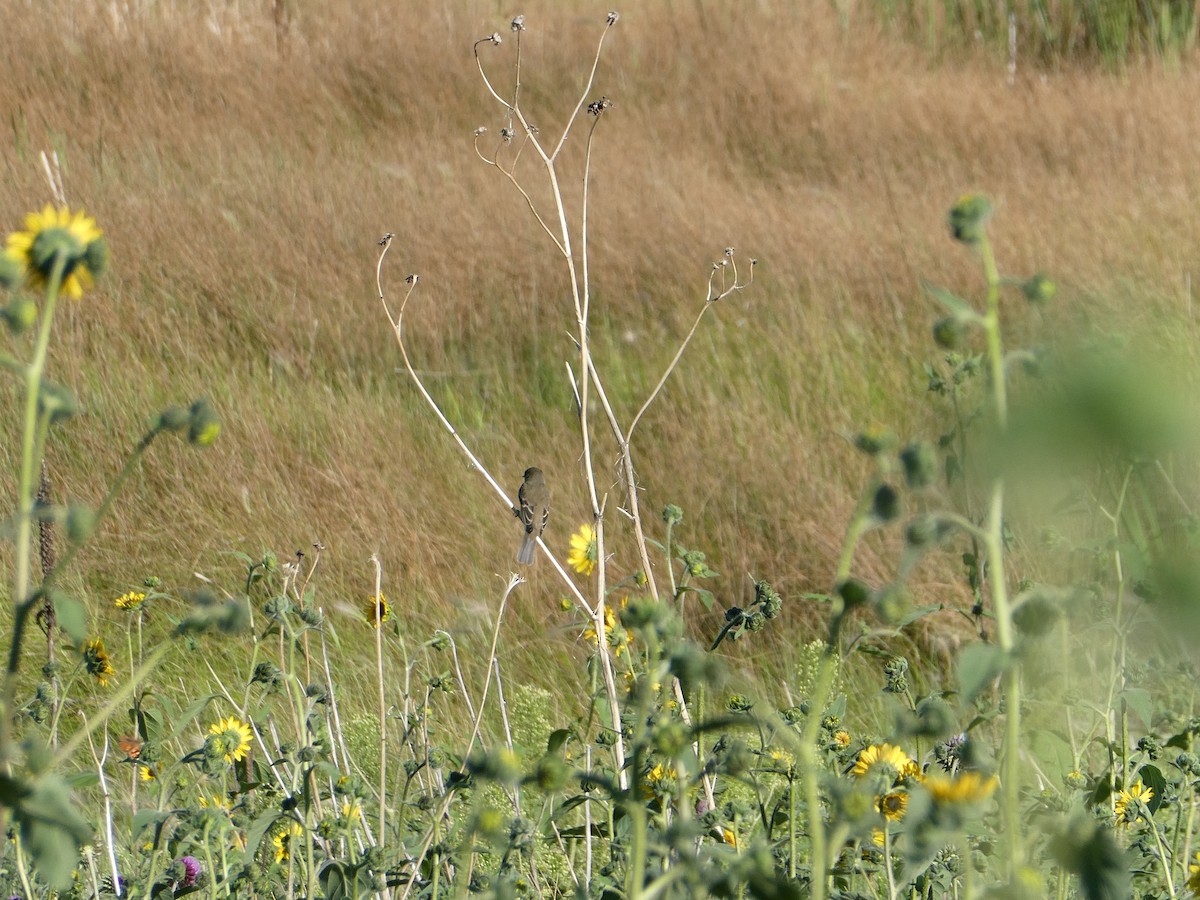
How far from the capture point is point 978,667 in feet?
2.33

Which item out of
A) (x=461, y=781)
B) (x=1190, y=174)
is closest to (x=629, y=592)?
(x=461, y=781)

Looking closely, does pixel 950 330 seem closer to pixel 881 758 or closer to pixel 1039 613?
pixel 1039 613

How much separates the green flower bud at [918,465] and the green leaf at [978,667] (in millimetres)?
95

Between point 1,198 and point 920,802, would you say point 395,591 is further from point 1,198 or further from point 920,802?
point 1,198

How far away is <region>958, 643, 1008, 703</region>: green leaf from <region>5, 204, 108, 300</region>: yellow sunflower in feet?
1.76

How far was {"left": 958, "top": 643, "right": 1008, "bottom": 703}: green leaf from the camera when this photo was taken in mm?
690

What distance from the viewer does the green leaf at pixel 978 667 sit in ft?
2.27

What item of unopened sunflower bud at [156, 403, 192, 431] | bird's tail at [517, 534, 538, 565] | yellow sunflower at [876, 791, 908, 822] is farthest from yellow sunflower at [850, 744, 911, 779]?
bird's tail at [517, 534, 538, 565]

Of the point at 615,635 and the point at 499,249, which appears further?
the point at 499,249

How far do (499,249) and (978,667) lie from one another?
13.8ft

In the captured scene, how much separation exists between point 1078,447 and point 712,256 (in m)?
4.35

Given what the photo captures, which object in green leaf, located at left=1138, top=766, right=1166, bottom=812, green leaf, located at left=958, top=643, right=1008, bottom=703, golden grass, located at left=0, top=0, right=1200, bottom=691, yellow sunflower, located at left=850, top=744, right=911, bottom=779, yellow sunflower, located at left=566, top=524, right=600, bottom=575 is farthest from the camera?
golden grass, located at left=0, top=0, right=1200, bottom=691

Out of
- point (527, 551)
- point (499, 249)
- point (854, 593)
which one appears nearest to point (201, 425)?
point (854, 593)

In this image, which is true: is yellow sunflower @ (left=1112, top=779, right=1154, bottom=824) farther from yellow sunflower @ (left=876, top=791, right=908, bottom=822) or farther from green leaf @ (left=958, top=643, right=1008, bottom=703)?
green leaf @ (left=958, top=643, right=1008, bottom=703)
